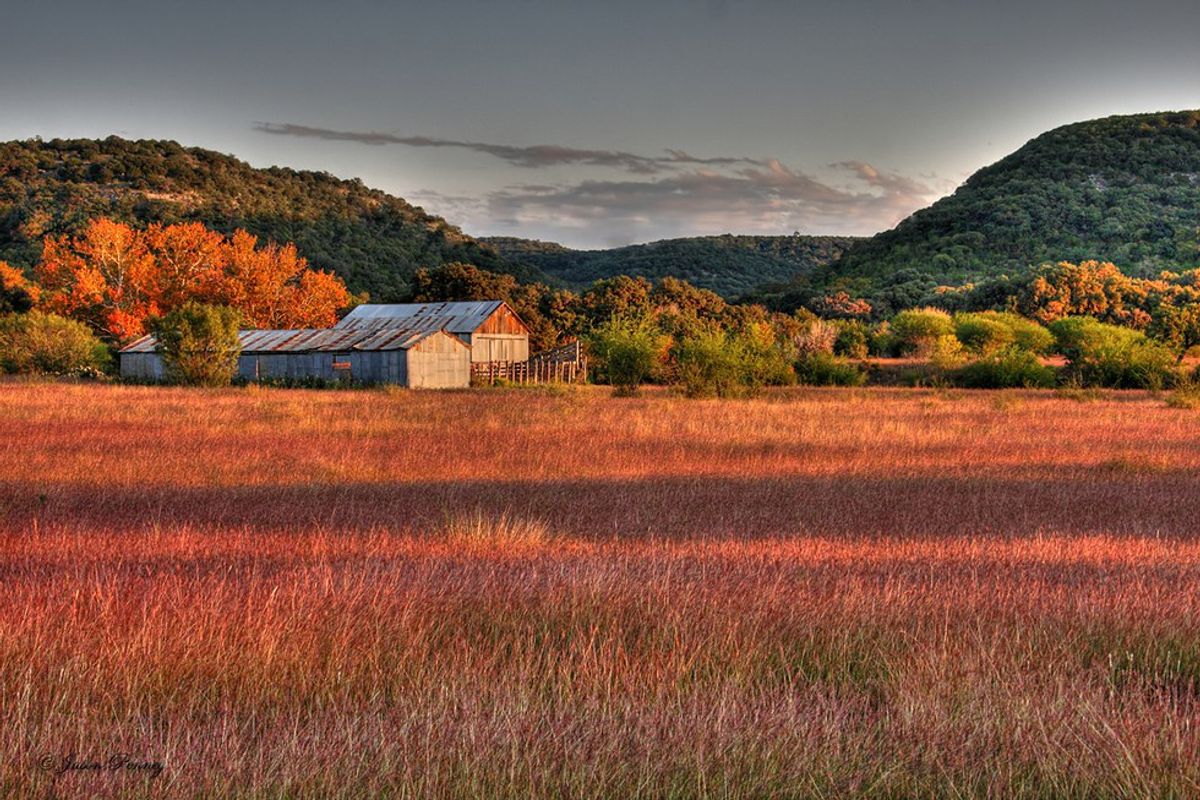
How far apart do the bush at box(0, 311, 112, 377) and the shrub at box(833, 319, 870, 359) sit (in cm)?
4653

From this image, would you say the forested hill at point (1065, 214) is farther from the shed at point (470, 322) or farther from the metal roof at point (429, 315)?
the metal roof at point (429, 315)

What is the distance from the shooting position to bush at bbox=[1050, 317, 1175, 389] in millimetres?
48750

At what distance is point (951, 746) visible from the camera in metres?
4.31

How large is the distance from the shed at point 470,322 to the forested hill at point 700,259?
63.4 metres

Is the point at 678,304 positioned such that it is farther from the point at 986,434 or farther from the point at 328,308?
the point at 986,434

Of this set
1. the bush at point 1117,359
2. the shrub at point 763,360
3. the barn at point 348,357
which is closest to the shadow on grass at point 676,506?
the shrub at point 763,360

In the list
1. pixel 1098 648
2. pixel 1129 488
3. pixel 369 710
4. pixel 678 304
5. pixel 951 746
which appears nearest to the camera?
pixel 951 746

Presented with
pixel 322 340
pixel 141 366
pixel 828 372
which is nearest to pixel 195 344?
pixel 322 340

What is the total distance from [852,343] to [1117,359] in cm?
1739

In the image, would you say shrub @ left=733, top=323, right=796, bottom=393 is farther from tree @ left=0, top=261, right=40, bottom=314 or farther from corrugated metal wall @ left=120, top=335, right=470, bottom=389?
tree @ left=0, top=261, right=40, bottom=314

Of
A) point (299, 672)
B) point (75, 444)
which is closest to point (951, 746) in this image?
point (299, 672)

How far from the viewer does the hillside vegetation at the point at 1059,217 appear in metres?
97.8

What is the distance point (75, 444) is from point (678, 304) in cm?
5973

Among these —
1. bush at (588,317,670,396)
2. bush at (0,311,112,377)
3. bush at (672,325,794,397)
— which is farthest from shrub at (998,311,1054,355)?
bush at (0,311,112,377)
